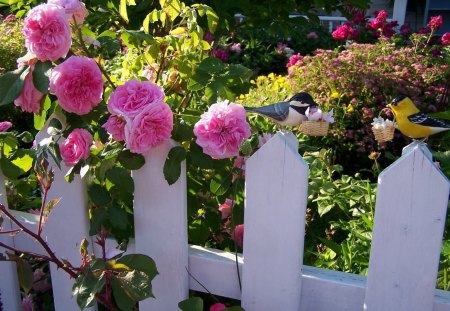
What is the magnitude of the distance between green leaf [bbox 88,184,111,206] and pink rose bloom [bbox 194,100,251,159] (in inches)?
13.7

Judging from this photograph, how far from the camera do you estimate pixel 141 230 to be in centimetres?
133

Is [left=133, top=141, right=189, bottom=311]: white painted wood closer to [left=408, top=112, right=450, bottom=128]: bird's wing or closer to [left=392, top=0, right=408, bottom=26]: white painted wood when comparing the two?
[left=408, top=112, right=450, bottom=128]: bird's wing

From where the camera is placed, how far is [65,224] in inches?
55.7

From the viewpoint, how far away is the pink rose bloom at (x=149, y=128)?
1.11m

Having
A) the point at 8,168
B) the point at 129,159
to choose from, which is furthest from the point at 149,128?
the point at 8,168

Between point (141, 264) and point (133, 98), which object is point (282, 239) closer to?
point (141, 264)

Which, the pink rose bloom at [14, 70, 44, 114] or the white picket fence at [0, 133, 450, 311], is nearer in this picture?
the white picket fence at [0, 133, 450, 311]

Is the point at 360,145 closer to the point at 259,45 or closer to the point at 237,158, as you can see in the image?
the point at 237,158

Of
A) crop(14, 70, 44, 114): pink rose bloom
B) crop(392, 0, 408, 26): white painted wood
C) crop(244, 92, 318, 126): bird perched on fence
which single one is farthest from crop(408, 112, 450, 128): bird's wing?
crop(392, 0, 408, 26): white painted wood

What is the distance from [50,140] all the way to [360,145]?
216cm

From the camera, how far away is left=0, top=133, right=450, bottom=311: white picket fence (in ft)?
3.43

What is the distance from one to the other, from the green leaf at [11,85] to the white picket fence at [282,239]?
0.27 metres

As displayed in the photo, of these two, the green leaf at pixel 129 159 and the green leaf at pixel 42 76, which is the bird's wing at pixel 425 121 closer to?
the green leaf at pixel 129 159

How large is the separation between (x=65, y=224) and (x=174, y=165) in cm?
44
